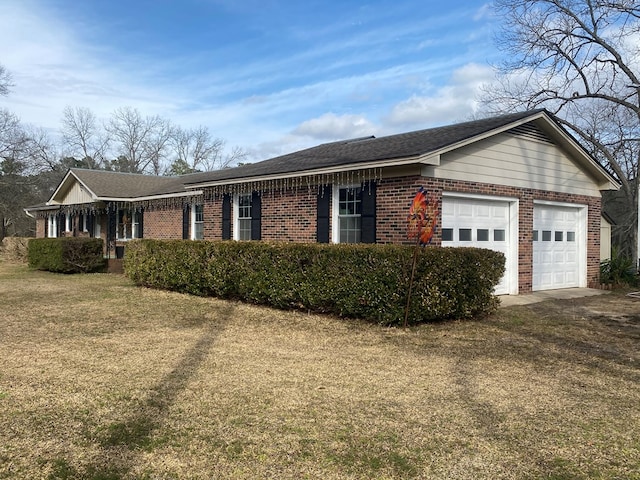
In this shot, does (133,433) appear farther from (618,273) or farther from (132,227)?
(132,227)

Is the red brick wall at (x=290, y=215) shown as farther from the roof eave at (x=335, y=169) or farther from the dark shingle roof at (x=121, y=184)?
the dark shingle roof at (x=121, y=184)

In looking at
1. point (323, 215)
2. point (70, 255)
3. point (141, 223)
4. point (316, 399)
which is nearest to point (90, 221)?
point (141, 223)

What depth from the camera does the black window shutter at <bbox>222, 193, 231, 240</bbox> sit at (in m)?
14.5

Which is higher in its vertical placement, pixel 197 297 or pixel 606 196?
pixel 606 196

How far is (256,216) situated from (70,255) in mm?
7886

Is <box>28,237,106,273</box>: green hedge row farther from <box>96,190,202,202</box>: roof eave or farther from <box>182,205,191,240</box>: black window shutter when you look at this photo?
<box>182,205,191,240</box>: black window shutter

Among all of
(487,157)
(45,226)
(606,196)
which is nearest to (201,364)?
(487,157)

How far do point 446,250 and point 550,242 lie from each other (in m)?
6.13

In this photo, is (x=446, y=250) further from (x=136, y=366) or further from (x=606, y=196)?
(x=606, y=196)

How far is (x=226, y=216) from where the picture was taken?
48.1 ft

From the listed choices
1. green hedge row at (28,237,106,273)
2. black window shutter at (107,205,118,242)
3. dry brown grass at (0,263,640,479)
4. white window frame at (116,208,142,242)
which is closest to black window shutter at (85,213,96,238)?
black window shutter at (107,205,118,242)

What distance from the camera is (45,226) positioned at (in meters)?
30.0

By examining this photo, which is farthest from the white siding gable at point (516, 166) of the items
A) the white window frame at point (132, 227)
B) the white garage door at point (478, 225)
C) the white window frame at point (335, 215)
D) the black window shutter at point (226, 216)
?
the white window frame at point (132, 227)

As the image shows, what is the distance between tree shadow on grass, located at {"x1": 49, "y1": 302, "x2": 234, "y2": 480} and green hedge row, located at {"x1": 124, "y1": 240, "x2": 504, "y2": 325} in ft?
10.5
